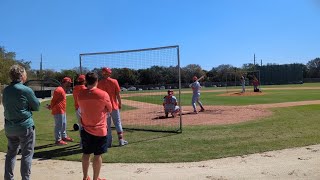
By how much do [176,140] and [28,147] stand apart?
17.7ft

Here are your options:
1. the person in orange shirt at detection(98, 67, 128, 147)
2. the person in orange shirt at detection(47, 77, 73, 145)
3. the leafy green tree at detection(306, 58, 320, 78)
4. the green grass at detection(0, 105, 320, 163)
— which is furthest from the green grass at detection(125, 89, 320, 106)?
the leafy green tree at detection(306, 58, 320, 78)

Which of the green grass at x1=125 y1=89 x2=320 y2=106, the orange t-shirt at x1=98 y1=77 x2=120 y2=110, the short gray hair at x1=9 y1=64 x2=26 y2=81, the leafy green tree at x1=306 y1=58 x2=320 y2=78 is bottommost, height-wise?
the green grass at x1=125 y1=89 x2=320 y2=106

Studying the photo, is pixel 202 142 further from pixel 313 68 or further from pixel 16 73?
pixel 313 68

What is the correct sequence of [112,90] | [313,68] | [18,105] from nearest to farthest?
[18,105] < [112,90] < [313,68]

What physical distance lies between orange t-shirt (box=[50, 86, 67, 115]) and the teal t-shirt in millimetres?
4768

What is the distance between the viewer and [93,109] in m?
6.59

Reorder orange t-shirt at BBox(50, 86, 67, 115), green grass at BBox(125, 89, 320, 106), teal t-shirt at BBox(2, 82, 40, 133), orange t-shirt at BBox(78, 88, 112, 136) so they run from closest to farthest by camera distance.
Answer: teal t-shirt at BBox(2, 82, 40, 133)
orange t-shirt at BBox(78, 88, 112, 136)
orange t-shirt at BBox(50, 86, 67, 115)
green grass at BBox(125, 89, 320, 106)

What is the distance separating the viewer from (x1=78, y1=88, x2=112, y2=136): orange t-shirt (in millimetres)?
6559

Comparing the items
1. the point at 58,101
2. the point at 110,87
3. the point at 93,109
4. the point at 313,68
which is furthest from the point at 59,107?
the point at 313,68

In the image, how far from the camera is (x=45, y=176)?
770cm

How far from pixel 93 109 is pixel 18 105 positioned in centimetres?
114

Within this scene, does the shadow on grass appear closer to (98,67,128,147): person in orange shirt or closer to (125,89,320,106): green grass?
(98,67,128,147): person in orange shirt

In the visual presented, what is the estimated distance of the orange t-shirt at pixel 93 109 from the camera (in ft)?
21.5

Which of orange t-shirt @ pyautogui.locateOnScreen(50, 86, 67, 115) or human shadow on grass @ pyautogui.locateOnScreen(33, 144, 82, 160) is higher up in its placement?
orange t-shirt @ pyautogui.locateOnScreen(50, 86, 67, 115)
